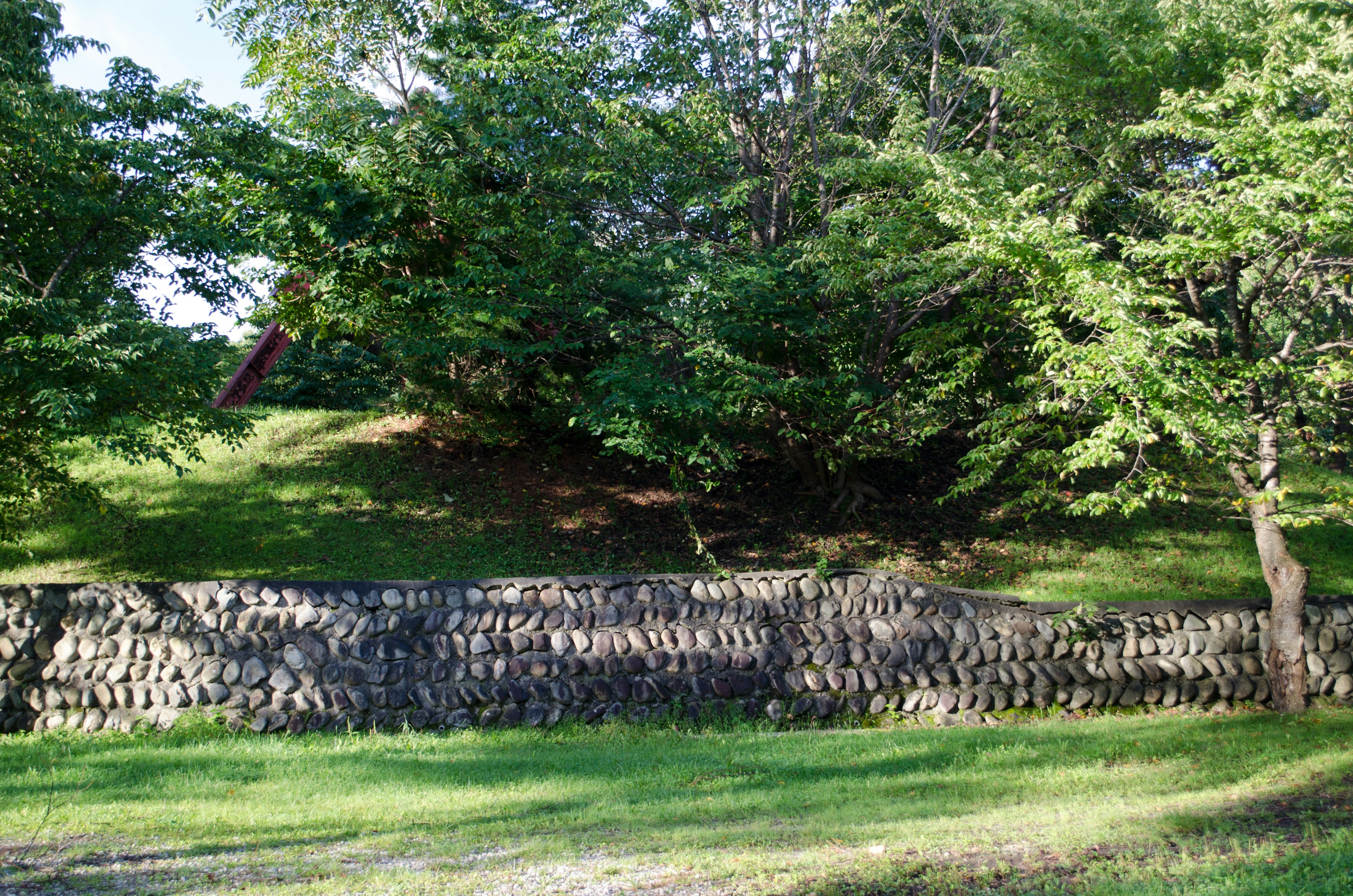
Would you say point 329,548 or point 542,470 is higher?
point 542,470

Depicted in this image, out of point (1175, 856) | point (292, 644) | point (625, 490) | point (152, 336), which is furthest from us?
point (625, 490)

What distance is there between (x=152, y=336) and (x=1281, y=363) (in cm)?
964

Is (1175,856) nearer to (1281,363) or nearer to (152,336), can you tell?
(1281,363)

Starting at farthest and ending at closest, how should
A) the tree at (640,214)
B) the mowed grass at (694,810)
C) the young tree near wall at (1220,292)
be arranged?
the tree at (640,214) < the young tree near wall at (1220,292) < the mowed grass at (694,810)

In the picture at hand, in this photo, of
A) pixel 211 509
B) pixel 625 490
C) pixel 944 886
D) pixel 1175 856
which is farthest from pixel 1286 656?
pixel 211 509

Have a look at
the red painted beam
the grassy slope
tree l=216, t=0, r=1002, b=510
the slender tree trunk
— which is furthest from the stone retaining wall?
the red painted beam

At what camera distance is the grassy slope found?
10148mm

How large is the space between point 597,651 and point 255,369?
9.34 m

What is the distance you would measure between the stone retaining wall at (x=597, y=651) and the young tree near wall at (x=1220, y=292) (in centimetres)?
112

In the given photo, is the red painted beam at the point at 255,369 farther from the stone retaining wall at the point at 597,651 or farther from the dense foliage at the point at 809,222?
the stone retaining wall at the point at 597,651

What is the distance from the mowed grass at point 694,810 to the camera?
3.82m

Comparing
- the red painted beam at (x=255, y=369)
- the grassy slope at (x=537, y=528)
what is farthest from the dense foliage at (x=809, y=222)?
the red painted beam at (x=255, y=369)

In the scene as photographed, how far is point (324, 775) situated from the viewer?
6.04 metres

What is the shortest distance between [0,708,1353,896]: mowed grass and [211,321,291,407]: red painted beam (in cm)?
759
